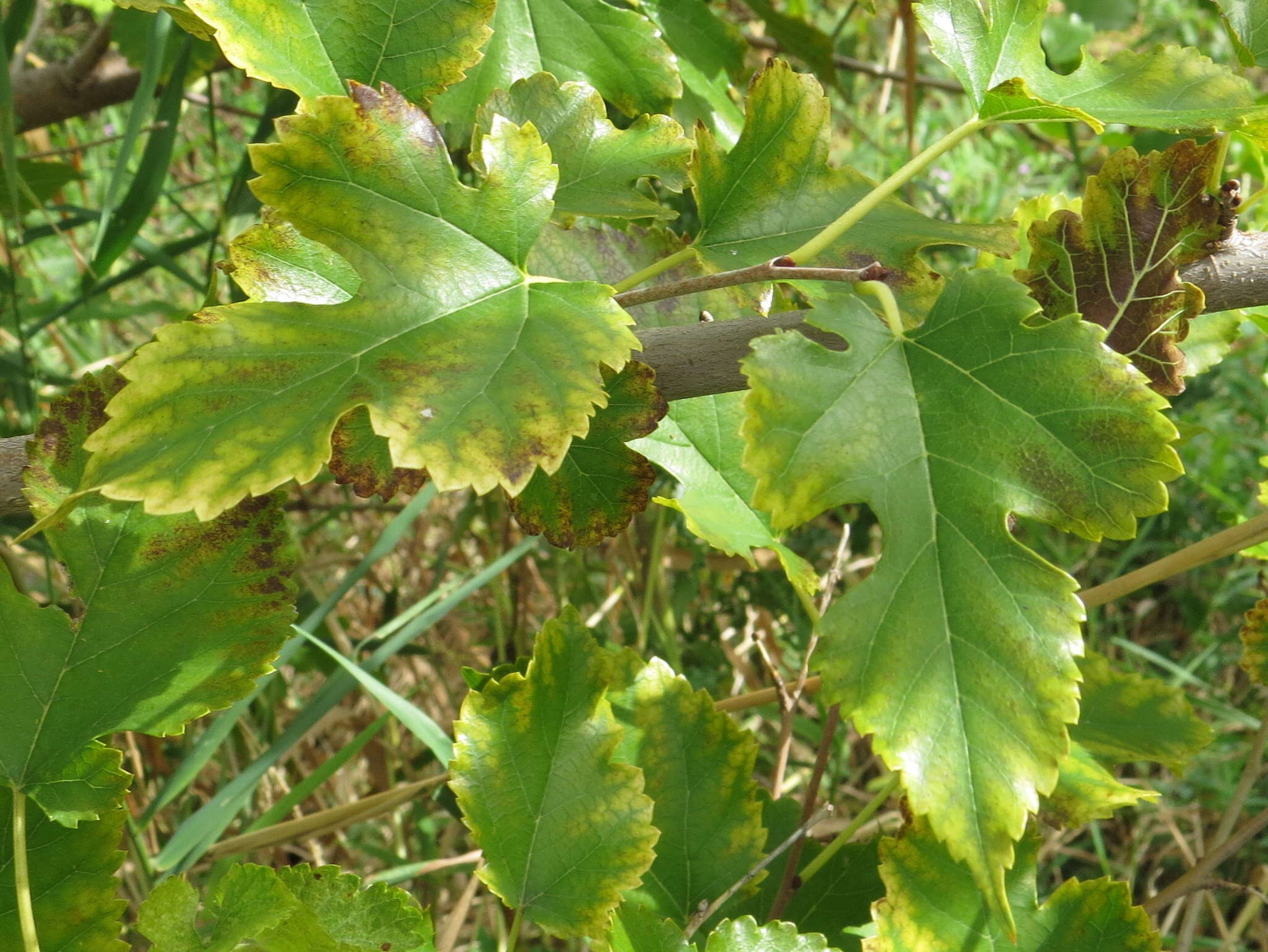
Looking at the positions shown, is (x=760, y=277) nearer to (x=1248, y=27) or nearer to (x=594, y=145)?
(x=594, y=145)

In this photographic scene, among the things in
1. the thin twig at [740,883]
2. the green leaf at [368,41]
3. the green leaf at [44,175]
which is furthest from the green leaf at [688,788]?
the green leaf at [44,175]

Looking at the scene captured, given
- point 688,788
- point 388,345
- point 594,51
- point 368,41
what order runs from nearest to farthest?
1. point 388,345
2. point 368,41
3. point 688,788
4. point 594,51

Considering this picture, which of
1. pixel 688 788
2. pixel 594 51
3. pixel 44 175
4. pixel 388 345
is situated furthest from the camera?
pixel 44 175

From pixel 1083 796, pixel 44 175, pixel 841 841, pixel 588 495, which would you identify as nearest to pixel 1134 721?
pixel 1083 796

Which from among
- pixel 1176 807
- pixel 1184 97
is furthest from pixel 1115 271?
pixel 1176 807

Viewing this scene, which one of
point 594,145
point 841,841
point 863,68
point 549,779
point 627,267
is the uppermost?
point 594,145

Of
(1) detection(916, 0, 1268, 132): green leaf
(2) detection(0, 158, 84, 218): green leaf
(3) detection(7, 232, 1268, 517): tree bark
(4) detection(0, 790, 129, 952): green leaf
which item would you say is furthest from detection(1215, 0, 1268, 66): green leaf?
(2) detection(0, 158, 84, 218): green leaf

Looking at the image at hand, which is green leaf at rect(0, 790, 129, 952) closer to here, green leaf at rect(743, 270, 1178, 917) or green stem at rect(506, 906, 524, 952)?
green stem at rect(506, 906, 524, 952)

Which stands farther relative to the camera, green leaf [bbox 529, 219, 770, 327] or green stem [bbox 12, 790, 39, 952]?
green leaf [bbox 529, 219, 770, 327]
